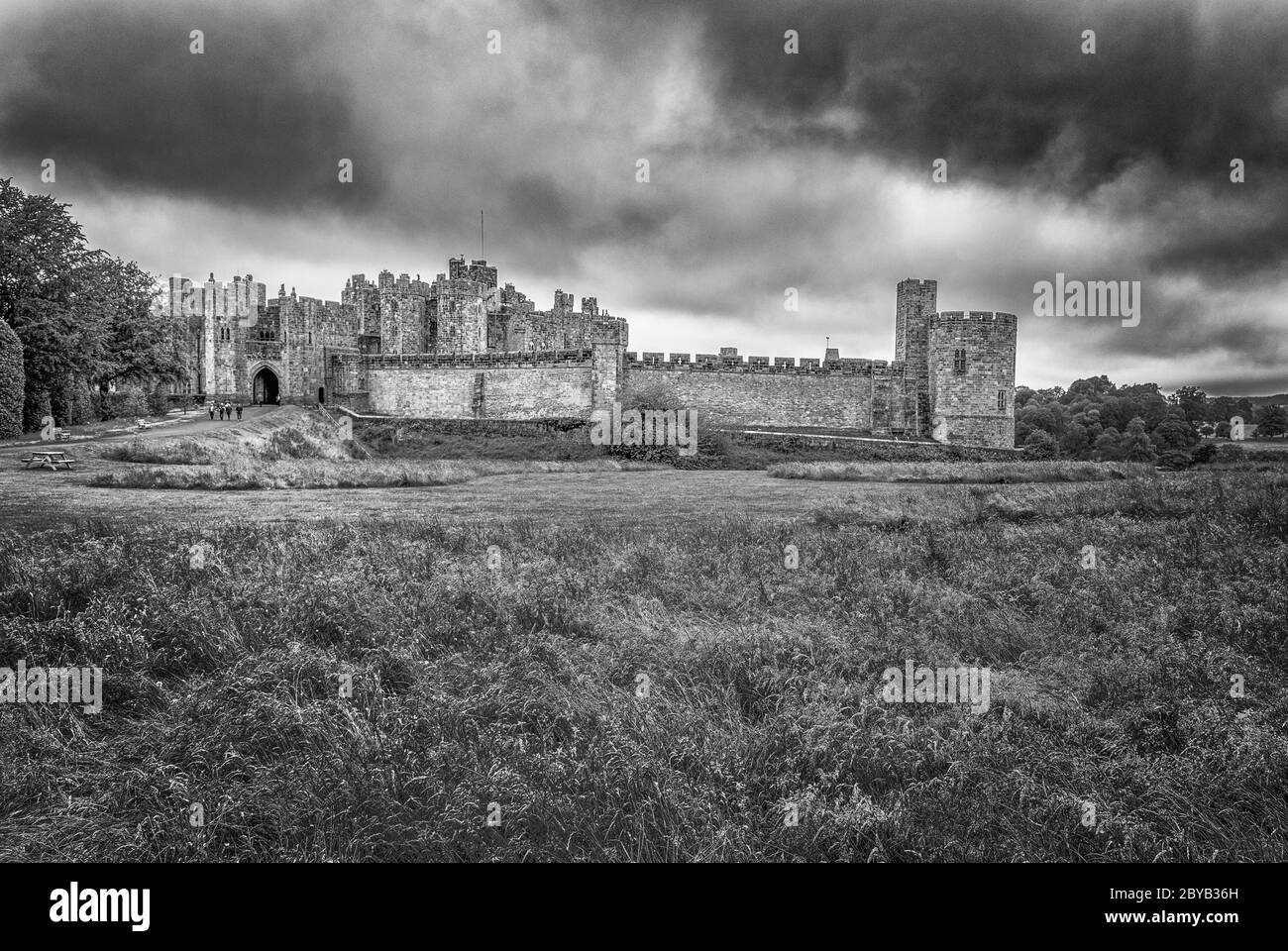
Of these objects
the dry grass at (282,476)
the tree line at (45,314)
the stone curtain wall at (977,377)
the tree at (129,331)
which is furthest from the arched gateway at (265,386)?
the stone curtain wall at (977,377)

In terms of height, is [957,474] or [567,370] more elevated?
[567,370]

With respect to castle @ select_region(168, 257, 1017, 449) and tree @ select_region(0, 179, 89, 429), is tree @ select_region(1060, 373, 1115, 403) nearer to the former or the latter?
castle @ select_region(168, 257, 1017, 449)

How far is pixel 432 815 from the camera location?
4418mm

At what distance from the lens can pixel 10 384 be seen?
1067 inches

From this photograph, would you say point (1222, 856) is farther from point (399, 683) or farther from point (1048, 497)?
point (1048, 497)

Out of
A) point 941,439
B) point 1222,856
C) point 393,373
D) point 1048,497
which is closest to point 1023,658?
point 1222,856

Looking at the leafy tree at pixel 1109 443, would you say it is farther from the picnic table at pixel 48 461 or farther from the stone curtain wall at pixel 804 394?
the picnic table at pixel 48 461

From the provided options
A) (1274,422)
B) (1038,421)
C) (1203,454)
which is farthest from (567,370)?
(1038,421)

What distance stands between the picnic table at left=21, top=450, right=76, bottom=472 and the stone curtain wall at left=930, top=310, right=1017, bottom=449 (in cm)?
5031

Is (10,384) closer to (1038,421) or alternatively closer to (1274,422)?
(1274,422)

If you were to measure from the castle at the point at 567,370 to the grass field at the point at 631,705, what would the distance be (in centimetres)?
4134

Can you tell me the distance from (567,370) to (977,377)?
2998 centimetres

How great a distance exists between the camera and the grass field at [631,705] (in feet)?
13.8
